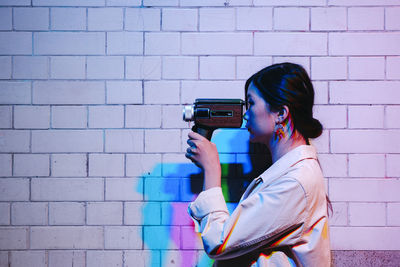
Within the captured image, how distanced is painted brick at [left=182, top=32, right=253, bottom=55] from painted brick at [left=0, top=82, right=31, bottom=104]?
91 cm

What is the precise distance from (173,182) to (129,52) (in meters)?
0.76

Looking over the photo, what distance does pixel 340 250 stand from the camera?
180 cm

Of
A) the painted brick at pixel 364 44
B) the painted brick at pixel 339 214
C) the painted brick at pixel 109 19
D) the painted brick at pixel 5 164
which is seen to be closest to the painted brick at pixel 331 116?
the painted brick at pixel 364 44

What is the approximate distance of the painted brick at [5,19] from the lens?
182 cm

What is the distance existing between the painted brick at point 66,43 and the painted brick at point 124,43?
7 centimetres

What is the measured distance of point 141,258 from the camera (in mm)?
1808

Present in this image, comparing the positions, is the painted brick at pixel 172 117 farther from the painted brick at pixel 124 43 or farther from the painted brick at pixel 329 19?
the painted brick at pixel 329 19

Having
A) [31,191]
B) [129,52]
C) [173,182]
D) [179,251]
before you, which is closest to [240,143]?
[173,182]

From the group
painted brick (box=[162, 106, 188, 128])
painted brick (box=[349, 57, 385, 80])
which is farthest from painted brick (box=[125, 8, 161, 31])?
painted brick (box=[349, 57, 385, 80])

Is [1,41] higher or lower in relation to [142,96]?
higher

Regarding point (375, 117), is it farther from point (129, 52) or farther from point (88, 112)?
point (88, 112)

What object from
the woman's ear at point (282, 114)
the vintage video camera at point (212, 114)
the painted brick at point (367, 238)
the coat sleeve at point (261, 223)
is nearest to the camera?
the coat sleeve at point (261, 223)

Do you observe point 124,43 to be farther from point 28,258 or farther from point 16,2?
A: point 28,258

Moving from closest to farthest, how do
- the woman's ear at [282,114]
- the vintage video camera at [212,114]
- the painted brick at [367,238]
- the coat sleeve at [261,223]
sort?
the coat sleeve at [261,223]
the woman's ear at [282,114]
the vintage video camera at [212,114]
the painted brick at [367,238]
